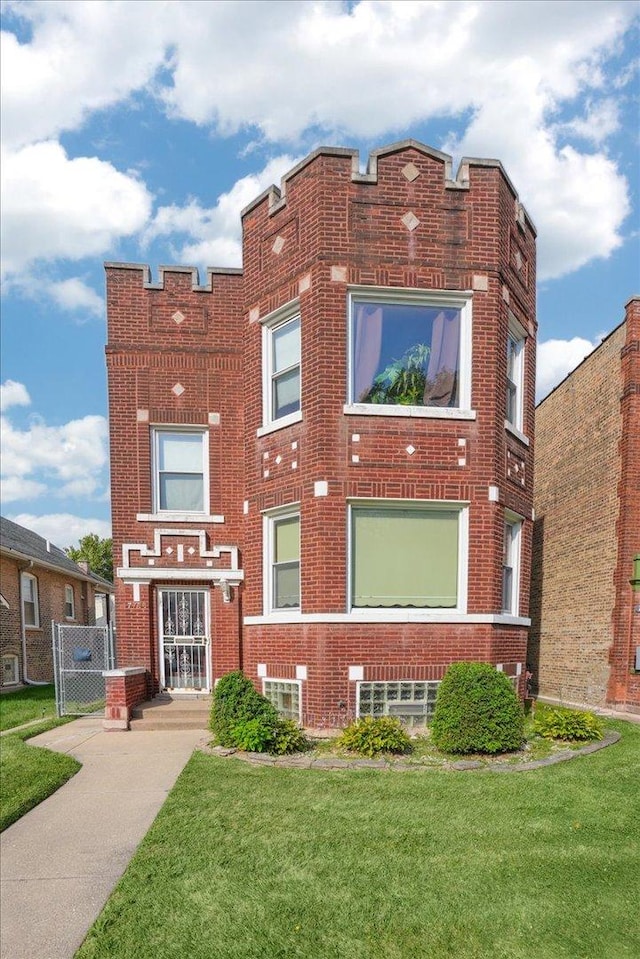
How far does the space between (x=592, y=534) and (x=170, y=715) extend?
8841 mm

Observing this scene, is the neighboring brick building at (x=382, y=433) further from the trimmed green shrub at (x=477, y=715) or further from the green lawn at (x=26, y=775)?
the green lawn at (x=26, y=775)

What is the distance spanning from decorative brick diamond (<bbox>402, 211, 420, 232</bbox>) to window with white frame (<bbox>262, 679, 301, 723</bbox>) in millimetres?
6852

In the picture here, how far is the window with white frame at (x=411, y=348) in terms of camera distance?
8656mm

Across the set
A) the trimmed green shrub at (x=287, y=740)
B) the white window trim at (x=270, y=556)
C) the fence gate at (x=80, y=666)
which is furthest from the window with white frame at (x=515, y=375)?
the fence gate at (x=80, y=666)

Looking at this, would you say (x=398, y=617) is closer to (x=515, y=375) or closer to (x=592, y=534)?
(x=515, y=375)

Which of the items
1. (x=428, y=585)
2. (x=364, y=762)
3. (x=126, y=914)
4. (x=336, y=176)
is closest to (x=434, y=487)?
(x=428, y=585)

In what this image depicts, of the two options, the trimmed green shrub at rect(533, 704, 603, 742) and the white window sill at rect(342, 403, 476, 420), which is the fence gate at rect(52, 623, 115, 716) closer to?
the white window sill at rect(342, 403, 476, 420)

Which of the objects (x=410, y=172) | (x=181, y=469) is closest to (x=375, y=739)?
(x=181, y=469)

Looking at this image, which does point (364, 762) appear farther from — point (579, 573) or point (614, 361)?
point (614, 361)

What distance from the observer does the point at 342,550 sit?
Result: 8.29 metres

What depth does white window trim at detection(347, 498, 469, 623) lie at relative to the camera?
8211 mm

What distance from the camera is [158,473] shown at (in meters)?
11.0

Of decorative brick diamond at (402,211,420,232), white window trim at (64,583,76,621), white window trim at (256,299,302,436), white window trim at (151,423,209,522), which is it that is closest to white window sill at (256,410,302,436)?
white window trim at (256,299,302,436)

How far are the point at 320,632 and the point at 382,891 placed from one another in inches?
167
